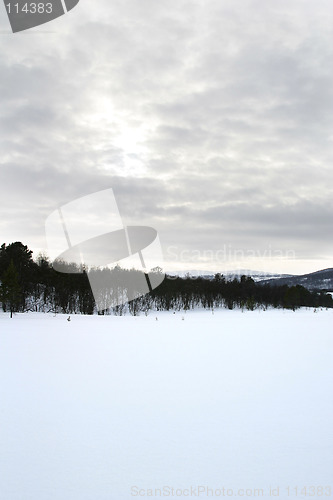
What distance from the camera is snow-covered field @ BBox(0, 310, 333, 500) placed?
363 centimetres

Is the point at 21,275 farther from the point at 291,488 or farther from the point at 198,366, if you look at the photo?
the point at 291,488

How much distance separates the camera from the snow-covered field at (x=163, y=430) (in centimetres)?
363

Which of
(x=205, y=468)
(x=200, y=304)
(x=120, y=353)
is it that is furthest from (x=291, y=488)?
(x=200, y=304)

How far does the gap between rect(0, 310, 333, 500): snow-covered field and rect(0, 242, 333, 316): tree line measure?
25430 mm

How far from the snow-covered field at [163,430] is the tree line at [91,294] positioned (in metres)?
25.4

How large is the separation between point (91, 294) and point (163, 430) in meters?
50.3

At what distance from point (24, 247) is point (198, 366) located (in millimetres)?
44914

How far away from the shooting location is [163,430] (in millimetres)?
4918

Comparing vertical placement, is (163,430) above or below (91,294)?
below

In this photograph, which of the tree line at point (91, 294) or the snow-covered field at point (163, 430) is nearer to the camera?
the snow-covered field at point (163, 430)

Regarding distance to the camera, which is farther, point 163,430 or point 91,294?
point 91,294

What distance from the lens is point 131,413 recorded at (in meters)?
5.56

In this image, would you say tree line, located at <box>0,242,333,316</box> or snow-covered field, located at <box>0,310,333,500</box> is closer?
snow-covered field, located at <box>0,310,333,500</box>

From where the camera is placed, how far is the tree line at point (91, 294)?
1656 inches
